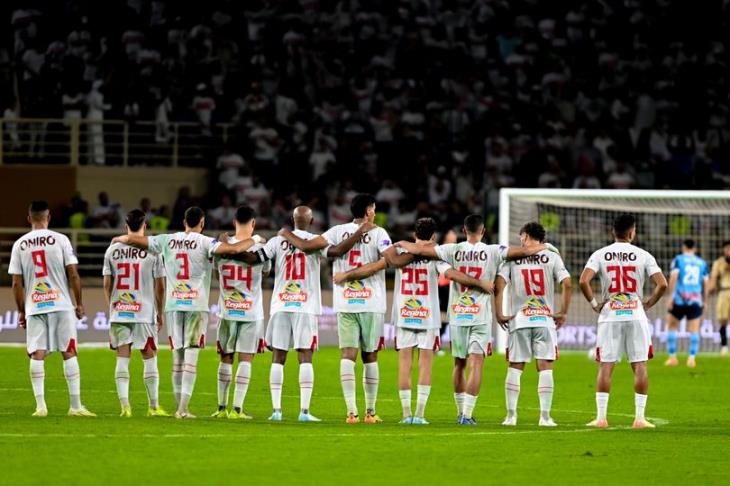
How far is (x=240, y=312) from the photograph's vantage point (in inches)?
582

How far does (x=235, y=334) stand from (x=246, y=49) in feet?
63.4

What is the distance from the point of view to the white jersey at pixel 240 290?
14.8 m

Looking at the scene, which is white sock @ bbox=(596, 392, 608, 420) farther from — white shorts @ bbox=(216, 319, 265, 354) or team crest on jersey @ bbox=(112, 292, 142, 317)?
team crest on jersey @ bbox=(112, 292, 142, 317)

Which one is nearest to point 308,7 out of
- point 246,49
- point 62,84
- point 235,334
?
point 246,49

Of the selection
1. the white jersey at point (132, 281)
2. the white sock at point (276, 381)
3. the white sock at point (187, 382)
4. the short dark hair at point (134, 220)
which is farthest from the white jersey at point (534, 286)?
the short dark hair at point (134, 220)

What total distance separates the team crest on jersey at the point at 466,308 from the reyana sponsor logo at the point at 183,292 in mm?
2699

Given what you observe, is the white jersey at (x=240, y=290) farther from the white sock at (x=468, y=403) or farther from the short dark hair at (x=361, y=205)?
the white sock at (x=468, y=403)

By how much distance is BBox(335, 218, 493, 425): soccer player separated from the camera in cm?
1476

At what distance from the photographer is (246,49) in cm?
3338

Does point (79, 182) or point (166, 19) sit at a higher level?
point (166, 19)

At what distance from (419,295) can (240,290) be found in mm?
1826

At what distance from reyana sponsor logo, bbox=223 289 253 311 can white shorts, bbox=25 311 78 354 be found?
5.20 feet

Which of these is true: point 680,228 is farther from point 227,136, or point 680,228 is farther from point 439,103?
point 227,136

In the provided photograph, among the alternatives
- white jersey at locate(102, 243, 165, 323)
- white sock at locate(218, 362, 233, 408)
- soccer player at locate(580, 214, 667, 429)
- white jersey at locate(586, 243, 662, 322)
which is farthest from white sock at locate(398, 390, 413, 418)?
white jersey at locate(102, 243, 165, 323)
